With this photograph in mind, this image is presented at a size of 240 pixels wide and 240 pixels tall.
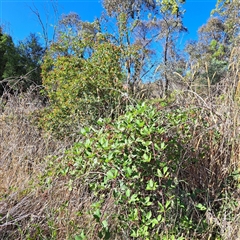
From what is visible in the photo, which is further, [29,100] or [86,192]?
[29,100]

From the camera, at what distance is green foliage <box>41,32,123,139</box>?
3025 mm

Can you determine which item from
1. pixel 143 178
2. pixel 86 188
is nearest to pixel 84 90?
pixel 86 188

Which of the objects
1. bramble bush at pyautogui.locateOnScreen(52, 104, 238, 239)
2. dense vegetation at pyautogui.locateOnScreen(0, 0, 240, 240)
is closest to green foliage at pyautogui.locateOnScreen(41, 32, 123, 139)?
dense vegetation at pyautogui.locateOnScreen(0, 0, 240, 240)

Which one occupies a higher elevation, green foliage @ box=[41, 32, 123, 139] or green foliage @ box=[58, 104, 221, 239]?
green foliage @ box=[41, 32, 123, 139]

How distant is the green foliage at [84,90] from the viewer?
3.03 meters

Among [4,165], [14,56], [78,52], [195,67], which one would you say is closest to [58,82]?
[78,52]

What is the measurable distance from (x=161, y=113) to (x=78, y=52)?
2370 millimetres

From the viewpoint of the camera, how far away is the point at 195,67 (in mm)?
2365

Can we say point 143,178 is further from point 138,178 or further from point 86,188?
point 86,188

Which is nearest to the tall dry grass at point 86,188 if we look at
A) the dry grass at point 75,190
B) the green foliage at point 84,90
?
the dry grass at point 75,190

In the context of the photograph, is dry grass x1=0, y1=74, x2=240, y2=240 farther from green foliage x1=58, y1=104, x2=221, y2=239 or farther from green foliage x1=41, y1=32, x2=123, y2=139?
green foliage x1=41, y1=32, x2=123, y2=139

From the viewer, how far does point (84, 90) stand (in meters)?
3.11

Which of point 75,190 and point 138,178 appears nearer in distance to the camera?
point 138,178

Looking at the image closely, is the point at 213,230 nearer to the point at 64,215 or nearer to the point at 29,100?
the point at 64,215
